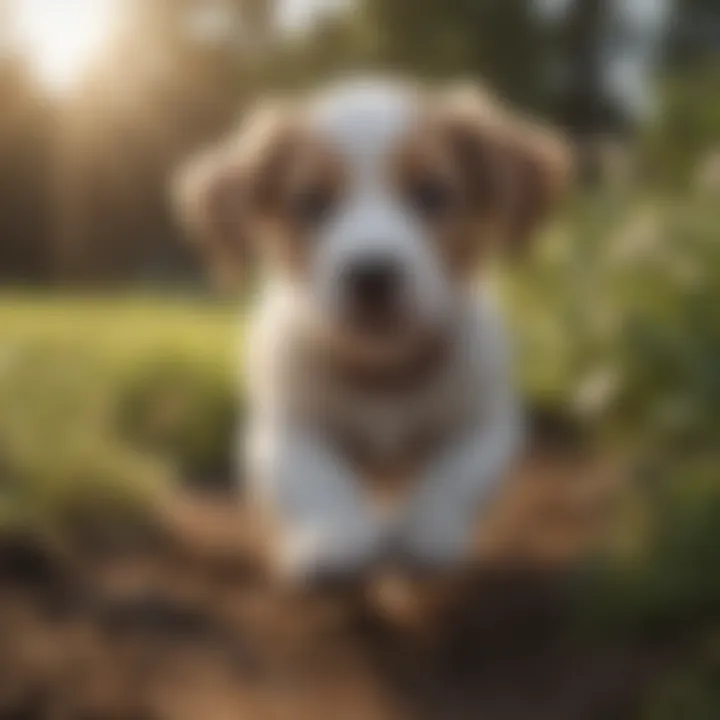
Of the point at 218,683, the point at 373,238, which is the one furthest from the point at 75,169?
the point at 218,683

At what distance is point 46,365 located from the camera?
0.63 m

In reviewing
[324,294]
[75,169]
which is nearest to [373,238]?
[324,294]

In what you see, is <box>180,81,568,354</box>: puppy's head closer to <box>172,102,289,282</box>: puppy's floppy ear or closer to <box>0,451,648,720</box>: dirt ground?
<box>172,102,289,282</box>: puppy's floppy ear

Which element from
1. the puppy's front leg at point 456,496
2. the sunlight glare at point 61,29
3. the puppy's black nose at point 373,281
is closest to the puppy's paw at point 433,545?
the puppy's front leg at point 456,496

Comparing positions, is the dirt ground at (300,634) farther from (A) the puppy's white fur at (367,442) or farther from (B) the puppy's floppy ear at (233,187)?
(B) the puppy's floppy ear at (233,187)

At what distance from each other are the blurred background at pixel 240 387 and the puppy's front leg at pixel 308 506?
0.02 metres

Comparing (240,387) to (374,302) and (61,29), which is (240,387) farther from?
(61,29)

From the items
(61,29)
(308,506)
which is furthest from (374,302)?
(61,29)

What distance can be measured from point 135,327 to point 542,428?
20 cm

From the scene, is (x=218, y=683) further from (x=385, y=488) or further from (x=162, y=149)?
(x=162, y=149)

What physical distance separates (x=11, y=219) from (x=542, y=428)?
278 mm

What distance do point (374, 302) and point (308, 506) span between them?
11 cm

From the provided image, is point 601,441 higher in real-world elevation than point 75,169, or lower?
lower

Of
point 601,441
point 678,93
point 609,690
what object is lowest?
point 609,690
